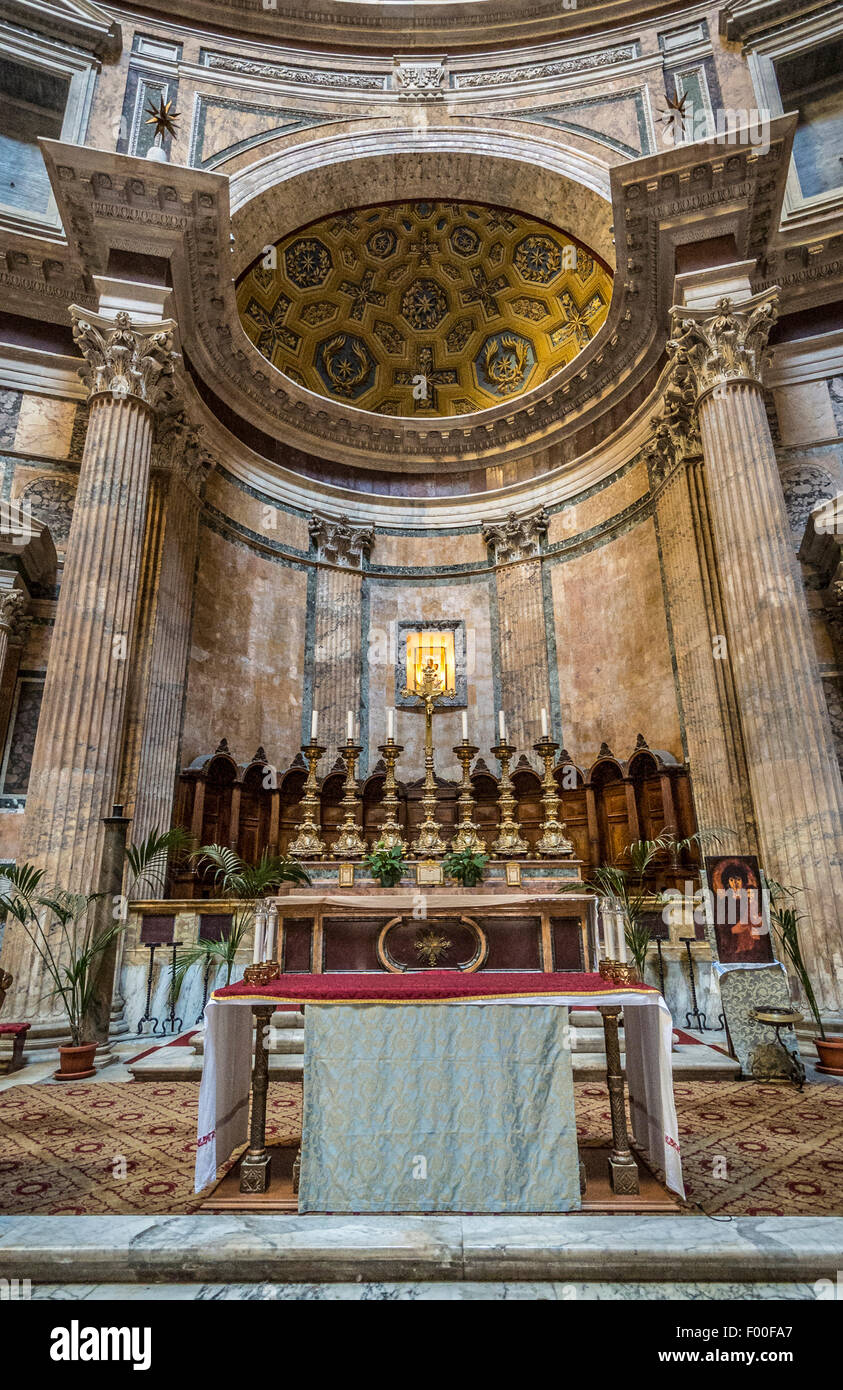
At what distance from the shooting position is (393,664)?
15320 millimetres

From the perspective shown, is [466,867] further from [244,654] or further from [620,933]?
[244,654]

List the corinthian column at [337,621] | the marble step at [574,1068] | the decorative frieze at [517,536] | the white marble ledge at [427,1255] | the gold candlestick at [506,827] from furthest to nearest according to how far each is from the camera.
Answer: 1. the decorative frieze at [517,536]
2. the corinthian column at [337,621]
3. the gold candlestick at [506,827]
4. the marble step at [574,1068]
5. the white marble ledge at [427,1255]

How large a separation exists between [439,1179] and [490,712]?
11.9m

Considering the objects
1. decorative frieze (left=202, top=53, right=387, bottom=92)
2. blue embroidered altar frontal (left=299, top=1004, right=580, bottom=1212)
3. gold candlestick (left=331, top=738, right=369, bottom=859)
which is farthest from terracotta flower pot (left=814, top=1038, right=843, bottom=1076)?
decorative frieze (left=202, top=53, right=387, bottom=92)

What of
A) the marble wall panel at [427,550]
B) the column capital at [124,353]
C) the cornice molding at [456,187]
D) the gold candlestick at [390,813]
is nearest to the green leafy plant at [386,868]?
the gold candlestick at [390,813]

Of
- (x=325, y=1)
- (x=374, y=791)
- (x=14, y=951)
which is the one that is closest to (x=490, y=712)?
(x=374, y=791)

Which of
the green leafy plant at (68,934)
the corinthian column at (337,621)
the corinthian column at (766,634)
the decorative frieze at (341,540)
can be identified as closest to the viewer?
the green leafy plant at (68,934)

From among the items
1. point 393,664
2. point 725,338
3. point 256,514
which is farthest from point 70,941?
point 725,338

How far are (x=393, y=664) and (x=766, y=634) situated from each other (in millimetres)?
8537

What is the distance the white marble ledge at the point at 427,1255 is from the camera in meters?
2.59

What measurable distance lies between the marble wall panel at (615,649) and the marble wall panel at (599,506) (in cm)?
58

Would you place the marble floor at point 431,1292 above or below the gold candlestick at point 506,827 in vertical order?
below

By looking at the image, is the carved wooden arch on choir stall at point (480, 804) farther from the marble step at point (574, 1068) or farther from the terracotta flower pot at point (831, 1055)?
the marble step at point (574, 1068)

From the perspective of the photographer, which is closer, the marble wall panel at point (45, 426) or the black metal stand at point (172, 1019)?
the black metal stand at point (172, 1019)
